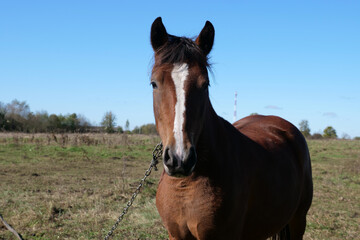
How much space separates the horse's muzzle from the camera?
1.86m

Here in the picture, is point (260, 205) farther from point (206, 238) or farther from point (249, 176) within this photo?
point (206, 238)

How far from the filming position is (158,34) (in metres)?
2.49

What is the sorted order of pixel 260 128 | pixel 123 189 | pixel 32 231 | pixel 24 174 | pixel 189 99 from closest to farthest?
pixel 189 99 → pixel 260 128 → pixel 32 231 → pixel 123 189 → pixel 24 174

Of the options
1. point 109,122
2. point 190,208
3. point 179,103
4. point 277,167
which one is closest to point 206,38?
point 179,103

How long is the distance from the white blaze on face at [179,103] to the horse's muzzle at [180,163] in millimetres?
24

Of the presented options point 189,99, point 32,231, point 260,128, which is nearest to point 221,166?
point 189,99

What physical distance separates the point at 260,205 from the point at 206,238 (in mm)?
684

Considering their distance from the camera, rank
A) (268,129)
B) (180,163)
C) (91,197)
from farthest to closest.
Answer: (91,197)
(268,129)
(180,163)

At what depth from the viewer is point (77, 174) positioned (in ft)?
34.8

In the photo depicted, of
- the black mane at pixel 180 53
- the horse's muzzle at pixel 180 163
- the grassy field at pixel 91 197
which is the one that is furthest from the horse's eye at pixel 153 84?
the grassy field at pixel 91 197

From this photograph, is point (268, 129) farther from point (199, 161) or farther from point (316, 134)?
point (316, 134)

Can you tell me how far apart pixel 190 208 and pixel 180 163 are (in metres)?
0.56

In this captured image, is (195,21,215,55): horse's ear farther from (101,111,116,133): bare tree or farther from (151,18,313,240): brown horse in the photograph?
(101,111,116,133): bare tree

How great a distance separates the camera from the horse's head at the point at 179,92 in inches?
75.0
